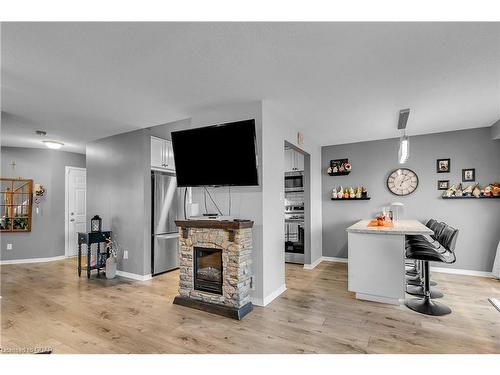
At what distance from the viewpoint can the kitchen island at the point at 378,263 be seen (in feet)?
10.1

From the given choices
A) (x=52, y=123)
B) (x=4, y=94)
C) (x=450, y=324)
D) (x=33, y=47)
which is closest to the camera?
(x=33, y=47)

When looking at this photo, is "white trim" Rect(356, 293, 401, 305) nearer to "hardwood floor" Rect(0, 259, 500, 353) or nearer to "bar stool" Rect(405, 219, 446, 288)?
"hardwood floor" Rect(0, 259, 500, 353)

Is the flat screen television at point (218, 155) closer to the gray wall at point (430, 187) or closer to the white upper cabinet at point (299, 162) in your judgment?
the white upper cabinet at point (299, 162)

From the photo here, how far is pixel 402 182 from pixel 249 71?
3776 mm

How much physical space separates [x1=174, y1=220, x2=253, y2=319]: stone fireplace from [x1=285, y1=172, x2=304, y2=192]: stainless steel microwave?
221cm

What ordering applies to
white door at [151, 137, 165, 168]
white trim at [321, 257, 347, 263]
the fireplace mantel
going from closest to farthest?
1. the fireplace mantel
2. white door at [151, 137, 165, 168]
3. white trim at [321, 257, 347, 263]

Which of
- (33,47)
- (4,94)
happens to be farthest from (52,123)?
(33,47)

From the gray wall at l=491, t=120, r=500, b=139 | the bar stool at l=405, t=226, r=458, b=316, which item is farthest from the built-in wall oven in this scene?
the gray wall at l=491, t=120, r=500, b=139

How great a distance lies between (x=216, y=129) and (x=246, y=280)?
5.60ft

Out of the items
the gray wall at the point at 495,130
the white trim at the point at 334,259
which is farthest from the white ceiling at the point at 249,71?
the white trim at the point at 334,259

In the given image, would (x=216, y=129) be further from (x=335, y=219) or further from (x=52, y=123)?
(x=335, y=219)

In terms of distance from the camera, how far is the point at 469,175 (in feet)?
14.4

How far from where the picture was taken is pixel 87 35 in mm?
1865

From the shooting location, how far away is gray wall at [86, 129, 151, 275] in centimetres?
424
